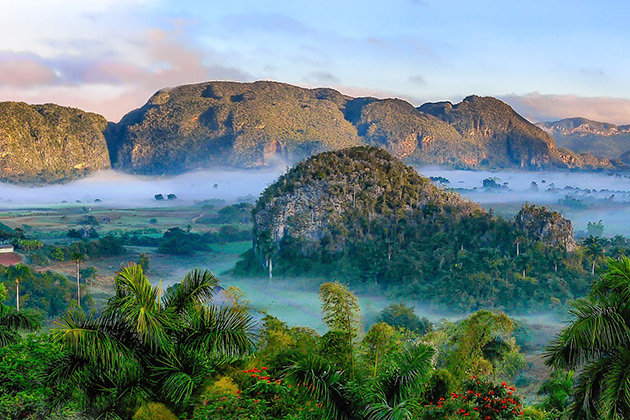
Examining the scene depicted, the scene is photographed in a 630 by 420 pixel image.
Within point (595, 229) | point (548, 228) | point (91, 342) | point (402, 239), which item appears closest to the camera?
point (91, 342)

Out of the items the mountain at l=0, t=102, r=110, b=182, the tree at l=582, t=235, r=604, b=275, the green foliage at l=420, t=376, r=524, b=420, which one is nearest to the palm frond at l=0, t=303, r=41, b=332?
the green foliage at l=420, t=376, r=524, b=420

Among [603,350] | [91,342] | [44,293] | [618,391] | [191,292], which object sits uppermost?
[191,292]

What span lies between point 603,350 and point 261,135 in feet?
553

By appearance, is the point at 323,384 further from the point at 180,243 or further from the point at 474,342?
the point at 180,243

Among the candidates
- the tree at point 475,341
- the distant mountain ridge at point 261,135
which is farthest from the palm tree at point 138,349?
the distant mountain ridge at point 261,135

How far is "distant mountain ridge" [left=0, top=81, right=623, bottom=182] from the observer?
167 metres

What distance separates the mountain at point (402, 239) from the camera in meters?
49.8

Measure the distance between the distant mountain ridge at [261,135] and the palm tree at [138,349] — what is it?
507 feet

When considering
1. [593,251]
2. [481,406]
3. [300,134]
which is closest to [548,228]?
[593,251]

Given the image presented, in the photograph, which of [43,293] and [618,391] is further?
[43,293]

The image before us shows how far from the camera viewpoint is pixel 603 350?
358 inches

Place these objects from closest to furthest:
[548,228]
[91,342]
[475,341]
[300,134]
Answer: [91,342] → [475,341] → [548,228] → [300,134]

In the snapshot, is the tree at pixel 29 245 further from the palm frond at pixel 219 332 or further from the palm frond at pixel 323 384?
the palm frond at pixel 323 384

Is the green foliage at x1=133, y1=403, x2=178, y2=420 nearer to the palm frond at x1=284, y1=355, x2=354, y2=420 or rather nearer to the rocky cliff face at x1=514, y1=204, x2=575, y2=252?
the palm frond at x1=284, y1=355, x2=354, y2=420
